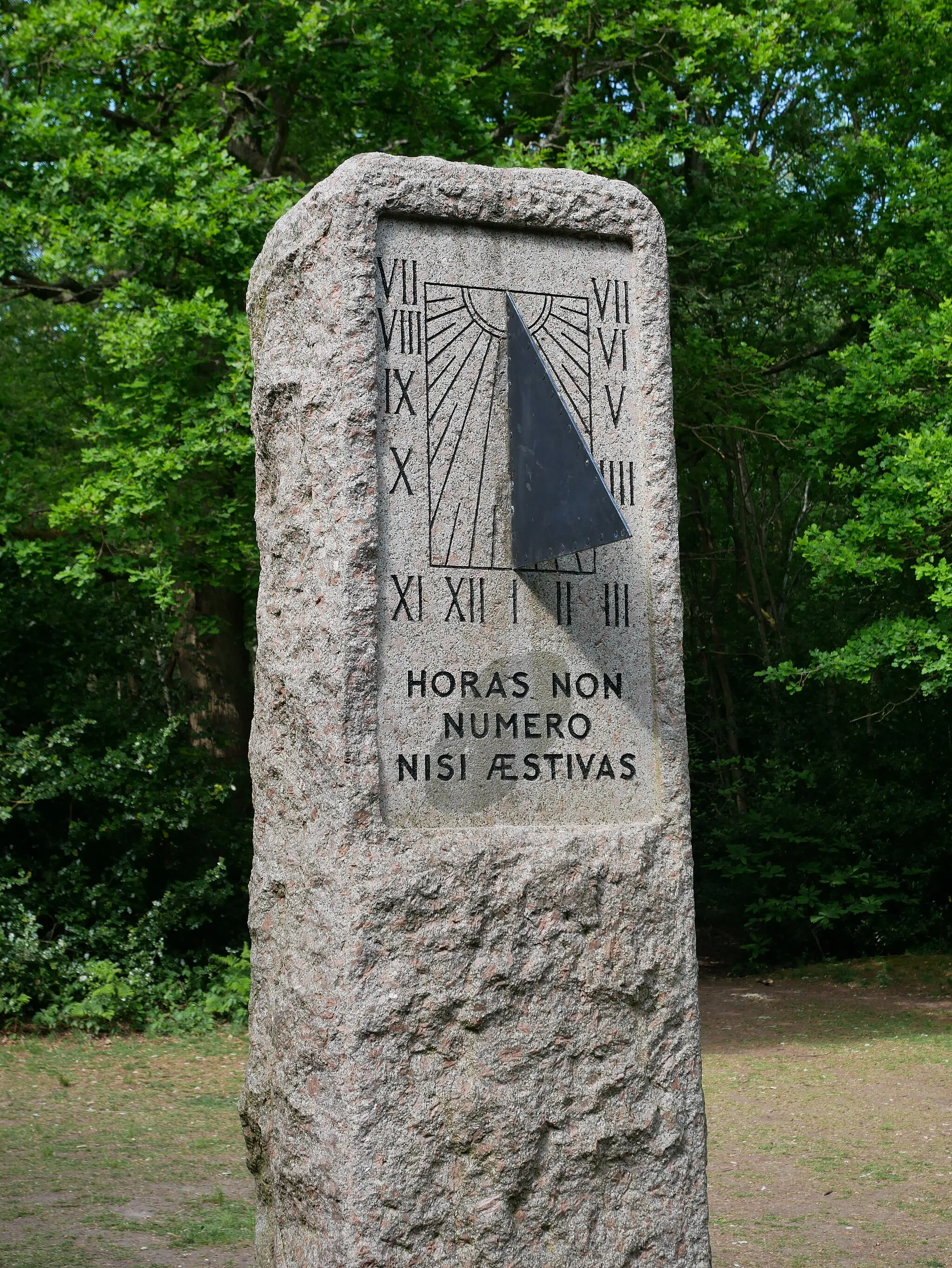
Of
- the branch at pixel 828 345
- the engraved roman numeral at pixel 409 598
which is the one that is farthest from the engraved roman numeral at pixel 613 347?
the branch at pixel 828 345

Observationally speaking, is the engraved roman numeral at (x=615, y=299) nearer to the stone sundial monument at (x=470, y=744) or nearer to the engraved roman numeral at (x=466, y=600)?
the stone sundial monument at (x=470, y=744)

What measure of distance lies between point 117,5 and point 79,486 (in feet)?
11.1

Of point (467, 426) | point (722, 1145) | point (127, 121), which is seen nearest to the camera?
point (467, 426)

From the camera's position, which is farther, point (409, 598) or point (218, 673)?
point (218, 673)

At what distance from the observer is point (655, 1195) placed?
Result: 3.61 m

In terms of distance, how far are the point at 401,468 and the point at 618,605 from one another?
73 cm

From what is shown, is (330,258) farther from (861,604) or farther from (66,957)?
(861,604)

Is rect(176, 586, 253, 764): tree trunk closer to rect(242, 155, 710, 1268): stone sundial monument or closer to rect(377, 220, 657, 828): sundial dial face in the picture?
rect(242, 155, 710, 1268): stone sundial monument

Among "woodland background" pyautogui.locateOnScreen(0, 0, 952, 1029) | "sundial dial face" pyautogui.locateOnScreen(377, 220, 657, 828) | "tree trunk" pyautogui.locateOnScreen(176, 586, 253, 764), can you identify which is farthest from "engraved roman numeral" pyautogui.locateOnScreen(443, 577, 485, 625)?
"tree trunk" pyautogui.locateOnScreen(176, 586, 253, 764)

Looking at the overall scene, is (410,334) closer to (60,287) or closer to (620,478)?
(620,478)

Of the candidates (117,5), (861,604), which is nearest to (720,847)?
(861,604)

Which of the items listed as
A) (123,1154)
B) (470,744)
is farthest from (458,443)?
(123,1154)

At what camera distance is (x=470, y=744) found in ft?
11.9

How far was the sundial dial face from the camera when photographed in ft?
11.7
